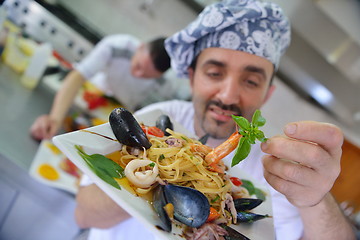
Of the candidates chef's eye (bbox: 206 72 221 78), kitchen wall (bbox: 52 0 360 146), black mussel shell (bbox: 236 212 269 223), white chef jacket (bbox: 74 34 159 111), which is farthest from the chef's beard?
white chef jacket (bbox: 74 34 159 111)

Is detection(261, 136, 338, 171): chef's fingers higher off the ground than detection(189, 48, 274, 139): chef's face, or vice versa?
detection(261, 136, 338, 171): chef's fingers

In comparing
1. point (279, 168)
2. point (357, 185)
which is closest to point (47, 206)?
point (279, 168)

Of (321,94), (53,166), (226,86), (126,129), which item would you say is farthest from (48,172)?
(321,94)

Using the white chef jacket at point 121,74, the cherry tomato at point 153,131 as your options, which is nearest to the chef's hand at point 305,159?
Answer: the cherry tomato at point 153,131

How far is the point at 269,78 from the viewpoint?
123 centimetres

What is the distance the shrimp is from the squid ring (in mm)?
190

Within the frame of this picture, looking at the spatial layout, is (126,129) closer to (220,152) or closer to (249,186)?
(220,152)

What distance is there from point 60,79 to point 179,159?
1.78 metres

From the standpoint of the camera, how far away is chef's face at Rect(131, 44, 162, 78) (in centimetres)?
216

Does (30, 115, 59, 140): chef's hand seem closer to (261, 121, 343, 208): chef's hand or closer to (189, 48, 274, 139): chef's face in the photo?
(189, 48, 274, 139): chef's face

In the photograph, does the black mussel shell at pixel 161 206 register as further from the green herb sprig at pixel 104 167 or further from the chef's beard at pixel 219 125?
the chef's beard at pixel 219 125

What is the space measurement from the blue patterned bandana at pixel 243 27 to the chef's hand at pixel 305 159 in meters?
0.56

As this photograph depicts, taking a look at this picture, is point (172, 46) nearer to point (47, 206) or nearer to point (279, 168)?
point (279, 168)

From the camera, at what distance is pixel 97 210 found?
3.30 feet
